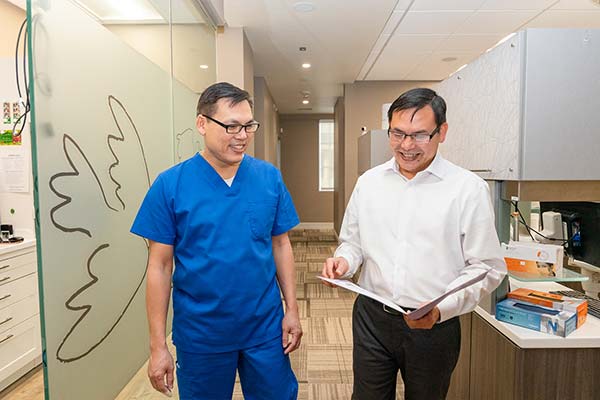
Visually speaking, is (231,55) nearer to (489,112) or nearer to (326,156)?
(489,112)

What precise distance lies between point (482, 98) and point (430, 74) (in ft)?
13.9

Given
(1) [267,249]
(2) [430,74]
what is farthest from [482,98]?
(2) [430,74]

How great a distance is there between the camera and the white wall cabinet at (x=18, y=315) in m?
2.25

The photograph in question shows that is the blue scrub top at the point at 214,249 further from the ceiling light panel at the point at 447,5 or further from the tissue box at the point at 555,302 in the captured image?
the ceiling light panel at the point at 447,5

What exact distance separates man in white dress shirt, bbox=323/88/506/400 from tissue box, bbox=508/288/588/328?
17.4 inches

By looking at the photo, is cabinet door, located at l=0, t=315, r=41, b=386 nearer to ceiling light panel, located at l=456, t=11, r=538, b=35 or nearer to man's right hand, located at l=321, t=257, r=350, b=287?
man's right hand, located at l=321, t=257, r=350, b=287

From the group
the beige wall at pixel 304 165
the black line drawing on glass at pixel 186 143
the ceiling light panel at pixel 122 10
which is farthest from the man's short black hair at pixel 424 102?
the beige wall at pixel 304 165

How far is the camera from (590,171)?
1.43 m

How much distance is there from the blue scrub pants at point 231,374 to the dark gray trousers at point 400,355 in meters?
0.28

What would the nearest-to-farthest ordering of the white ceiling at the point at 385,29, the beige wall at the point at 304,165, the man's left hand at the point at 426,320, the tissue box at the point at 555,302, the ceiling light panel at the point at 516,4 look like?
the man's left hand at the point at 426,320 < the tissue box at the point at 555,302 < the ceiling light panel at the point at 516,4 < the white ceiling at the point at 385,29 < the beige wall at the point at 304,165

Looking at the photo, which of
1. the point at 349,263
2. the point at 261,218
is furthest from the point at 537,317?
the point at 261,218

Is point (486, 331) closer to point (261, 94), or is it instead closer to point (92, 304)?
point (92, 304)

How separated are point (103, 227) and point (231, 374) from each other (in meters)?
0.75

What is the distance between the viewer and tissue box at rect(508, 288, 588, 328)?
1479mm
